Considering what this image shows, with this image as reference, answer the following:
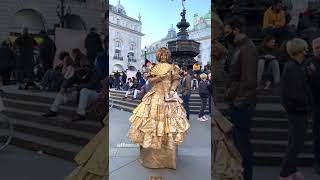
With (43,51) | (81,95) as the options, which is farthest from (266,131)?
(43,51)

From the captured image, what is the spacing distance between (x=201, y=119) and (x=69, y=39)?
0.92 meters

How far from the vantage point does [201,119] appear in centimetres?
242

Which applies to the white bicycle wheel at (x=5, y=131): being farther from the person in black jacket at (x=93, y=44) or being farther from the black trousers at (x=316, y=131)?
the black trousers at (x=316, y=131)

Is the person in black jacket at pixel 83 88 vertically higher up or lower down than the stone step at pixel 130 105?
higher up

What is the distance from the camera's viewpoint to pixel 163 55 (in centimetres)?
247

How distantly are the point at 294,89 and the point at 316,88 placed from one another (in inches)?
5.6

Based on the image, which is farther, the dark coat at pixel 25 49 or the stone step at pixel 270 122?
the dark coat at pixel 25 49

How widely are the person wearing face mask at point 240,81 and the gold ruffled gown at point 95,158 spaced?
720mm

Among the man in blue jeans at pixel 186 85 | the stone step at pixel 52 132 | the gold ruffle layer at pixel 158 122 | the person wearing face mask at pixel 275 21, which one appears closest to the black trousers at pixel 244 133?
the man in blue jeans at pixel 186 85

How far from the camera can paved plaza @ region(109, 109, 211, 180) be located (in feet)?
7.38

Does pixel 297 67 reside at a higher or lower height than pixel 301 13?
lower

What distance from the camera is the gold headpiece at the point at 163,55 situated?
2330 millimetres

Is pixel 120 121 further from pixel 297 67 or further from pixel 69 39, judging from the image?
pixel 297 67

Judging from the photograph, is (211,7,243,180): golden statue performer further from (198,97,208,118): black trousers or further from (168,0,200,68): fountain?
(168,0,200,68): fountain
